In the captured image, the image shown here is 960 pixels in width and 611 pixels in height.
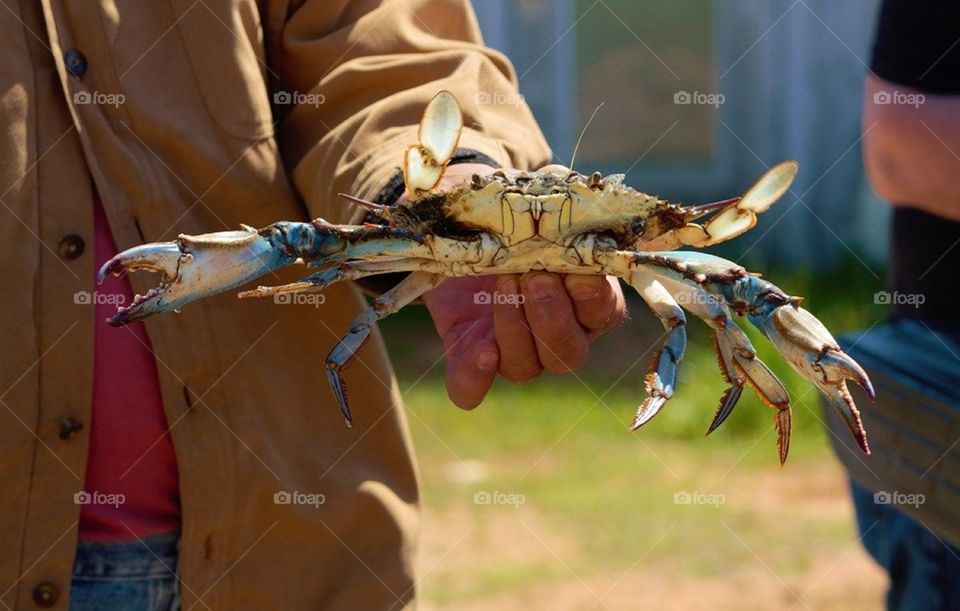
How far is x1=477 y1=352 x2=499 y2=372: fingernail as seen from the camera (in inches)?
88.0

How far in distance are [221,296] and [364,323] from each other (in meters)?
0.36

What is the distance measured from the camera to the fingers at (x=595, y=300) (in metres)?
2.20

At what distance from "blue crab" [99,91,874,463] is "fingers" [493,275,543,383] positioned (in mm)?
42

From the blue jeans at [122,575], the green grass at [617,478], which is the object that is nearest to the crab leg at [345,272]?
the blue jeans at [122,575]

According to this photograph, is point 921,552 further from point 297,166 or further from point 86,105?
point 86,105

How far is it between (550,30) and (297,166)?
6.87m

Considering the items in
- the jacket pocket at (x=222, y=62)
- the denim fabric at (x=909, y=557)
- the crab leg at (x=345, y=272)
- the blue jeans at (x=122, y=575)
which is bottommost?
the denim fabric at (x=909, y=557)

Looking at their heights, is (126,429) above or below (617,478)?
above

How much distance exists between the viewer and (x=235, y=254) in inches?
77.4

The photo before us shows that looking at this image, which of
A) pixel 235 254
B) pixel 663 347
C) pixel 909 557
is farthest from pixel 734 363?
pixel 909 557

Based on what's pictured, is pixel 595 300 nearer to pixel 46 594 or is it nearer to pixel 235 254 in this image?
pixel 235 254

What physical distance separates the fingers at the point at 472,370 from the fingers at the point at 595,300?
6.4 inches

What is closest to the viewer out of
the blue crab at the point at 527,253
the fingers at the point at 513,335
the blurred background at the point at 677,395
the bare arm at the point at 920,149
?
the blue crab at the point at 527,253

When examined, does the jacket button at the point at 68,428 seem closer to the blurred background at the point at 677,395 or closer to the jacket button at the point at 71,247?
the jacket button at the point at 71,247
